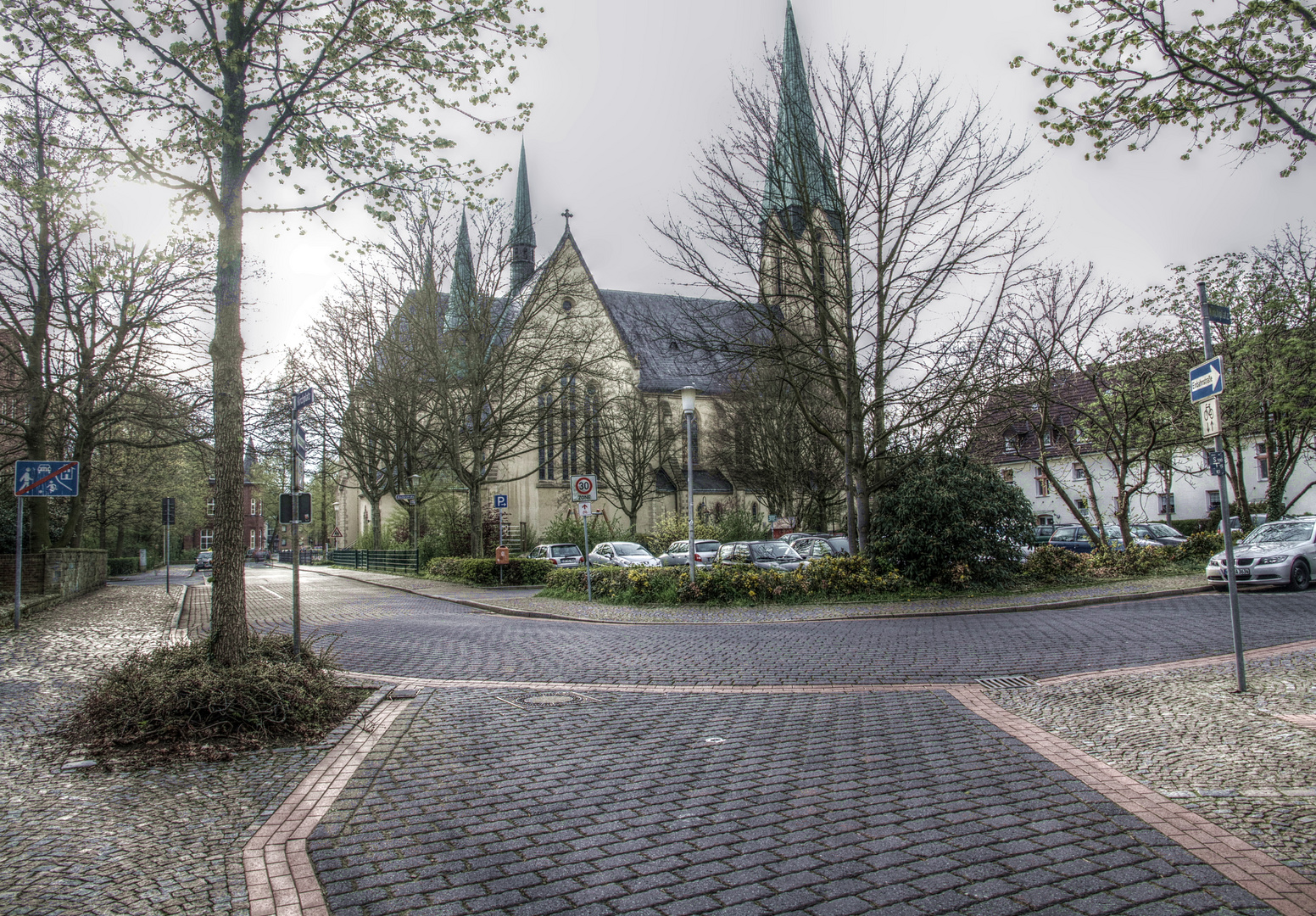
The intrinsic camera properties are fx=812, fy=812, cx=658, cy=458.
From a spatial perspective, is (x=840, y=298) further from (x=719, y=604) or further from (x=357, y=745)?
(x=357, y=745)

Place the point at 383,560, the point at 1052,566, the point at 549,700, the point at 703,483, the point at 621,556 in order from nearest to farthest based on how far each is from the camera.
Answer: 1. the point at 549,700
2. the point at 1052,566
3. the point at 621,556
4. the point at 383,560
5. the point at 703,483

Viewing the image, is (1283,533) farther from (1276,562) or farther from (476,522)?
(476,522)

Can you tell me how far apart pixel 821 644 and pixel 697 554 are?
12.9m

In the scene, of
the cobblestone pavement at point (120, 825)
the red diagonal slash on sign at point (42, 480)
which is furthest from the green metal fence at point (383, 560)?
the cobblestone pavement at point (120, 825)

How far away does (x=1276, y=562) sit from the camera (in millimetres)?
16047

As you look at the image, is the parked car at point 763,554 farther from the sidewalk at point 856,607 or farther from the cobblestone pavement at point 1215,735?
the cobblestone pavement at point 1215,735

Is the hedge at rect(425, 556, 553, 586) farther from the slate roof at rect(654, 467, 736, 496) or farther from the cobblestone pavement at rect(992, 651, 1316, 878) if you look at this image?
the cobblestone pavement at rect(992, 651, 1316, 878)

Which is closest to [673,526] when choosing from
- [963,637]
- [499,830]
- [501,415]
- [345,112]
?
[501,415]

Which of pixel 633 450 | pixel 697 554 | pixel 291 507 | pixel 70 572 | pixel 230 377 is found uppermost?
pixel 633 450

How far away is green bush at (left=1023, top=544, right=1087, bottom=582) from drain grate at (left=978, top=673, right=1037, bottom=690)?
11.1m

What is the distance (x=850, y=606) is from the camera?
15562 mm

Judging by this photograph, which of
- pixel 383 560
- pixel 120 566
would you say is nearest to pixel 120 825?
pixel 383 560

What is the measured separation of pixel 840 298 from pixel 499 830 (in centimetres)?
1592

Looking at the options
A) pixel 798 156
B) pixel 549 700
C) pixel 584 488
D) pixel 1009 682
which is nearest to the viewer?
pixel 549 700
